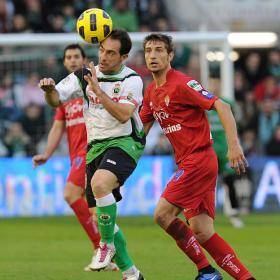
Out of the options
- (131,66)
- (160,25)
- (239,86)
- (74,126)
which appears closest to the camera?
(74,126)

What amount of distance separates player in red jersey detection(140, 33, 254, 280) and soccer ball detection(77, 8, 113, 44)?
0.46 m

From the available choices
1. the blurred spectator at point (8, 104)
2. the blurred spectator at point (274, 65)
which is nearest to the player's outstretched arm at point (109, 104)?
the blurred spectator at point (8, 104)

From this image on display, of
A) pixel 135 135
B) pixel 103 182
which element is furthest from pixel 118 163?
pixel 135 135

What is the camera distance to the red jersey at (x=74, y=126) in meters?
12.1

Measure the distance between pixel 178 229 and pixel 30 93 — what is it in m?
10.6

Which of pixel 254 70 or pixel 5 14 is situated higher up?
pixel 5 14

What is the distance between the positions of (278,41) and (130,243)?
11.6 meters

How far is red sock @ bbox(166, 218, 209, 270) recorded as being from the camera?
9.23 m

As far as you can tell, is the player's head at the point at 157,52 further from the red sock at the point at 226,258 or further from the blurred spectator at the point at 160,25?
the blurred spectator at the point at 160,25

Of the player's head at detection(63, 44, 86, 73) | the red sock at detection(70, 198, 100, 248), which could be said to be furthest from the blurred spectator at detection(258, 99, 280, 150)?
the red sock at detection(70, 198, 100, 248)

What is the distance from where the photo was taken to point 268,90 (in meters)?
22.2

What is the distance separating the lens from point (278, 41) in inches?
970

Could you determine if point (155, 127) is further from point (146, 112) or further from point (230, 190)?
point (146, 112)

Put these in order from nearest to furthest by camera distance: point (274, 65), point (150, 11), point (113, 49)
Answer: point (113, 49)
point (274, 65)
point (150, 11)
